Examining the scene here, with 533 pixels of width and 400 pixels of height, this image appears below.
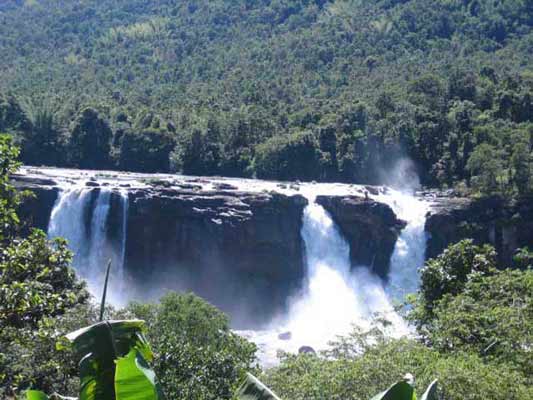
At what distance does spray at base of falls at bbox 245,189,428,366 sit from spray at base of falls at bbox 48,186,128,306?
850cm

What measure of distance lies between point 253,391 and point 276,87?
7809 centimetres

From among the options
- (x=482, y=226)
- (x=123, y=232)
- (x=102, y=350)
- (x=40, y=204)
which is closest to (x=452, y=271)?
(x=102, y=350)

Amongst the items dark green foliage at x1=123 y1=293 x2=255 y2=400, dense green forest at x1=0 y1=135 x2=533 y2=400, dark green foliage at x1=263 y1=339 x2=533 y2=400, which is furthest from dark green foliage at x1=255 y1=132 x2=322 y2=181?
dark green foliage at x1=263 y1=339 x2=533 y2=400

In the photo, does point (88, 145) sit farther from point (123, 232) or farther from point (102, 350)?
point (102, 350)

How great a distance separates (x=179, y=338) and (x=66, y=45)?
4100 inches

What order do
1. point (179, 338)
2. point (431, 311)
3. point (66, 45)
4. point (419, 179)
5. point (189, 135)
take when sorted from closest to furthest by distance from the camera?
1. point (179, 338)
2. point (431, 311)
3. point (419, 179)
4. point (189, 135)
5. point (66, 45)

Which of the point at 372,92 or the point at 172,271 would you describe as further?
the point at 372,92

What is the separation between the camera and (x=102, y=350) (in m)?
5.20

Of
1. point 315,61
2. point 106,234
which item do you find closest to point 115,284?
point 106,234

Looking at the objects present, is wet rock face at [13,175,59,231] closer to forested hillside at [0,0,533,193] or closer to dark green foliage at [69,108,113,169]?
forested hillside at [0,0,533,193]

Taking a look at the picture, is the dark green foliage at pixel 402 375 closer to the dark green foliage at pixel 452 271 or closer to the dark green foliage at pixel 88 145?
the dark green foliage at pixel 452 271

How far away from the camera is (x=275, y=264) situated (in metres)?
37.4

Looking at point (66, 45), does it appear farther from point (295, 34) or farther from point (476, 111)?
point (476, 111)

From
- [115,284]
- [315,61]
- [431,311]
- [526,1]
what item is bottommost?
[115,284]
